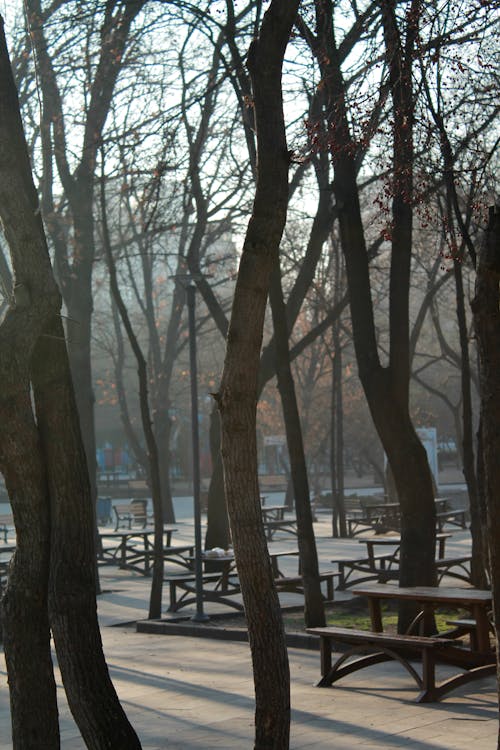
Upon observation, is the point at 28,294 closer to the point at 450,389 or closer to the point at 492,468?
the point at 492,468

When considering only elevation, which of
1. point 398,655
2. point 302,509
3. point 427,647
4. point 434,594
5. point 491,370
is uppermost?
point 491,370

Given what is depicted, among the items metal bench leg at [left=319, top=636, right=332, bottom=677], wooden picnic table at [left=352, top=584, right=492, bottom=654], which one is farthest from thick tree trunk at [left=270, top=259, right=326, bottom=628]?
metal bench leg at [left=319, top=636, right=332, bottom=677]

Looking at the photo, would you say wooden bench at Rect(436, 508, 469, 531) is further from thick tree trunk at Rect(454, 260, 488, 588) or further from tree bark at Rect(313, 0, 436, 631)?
tree bark at Rect(313, 0, 436, 631)

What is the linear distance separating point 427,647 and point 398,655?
1.84 ft

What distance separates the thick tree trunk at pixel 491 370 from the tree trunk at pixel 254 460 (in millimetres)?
1081

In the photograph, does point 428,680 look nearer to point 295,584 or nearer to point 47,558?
point 47,558

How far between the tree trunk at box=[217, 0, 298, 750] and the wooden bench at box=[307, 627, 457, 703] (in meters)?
3.08

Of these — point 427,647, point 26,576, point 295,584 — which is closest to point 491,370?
point 26,576

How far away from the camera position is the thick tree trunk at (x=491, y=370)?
547cm

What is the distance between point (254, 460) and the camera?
18.2 feet

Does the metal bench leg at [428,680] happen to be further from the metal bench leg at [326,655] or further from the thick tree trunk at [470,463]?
the thick tree trunk at [470,463]

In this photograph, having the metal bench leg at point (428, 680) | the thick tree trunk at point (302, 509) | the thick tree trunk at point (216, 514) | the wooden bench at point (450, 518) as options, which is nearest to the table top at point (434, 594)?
the metal bench leg at point (428, 680)

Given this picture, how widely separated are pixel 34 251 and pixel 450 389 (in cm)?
5076

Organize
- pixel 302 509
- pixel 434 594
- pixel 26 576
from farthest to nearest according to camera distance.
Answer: pixel 302 509
pixel 434 594
pixel 26 576
